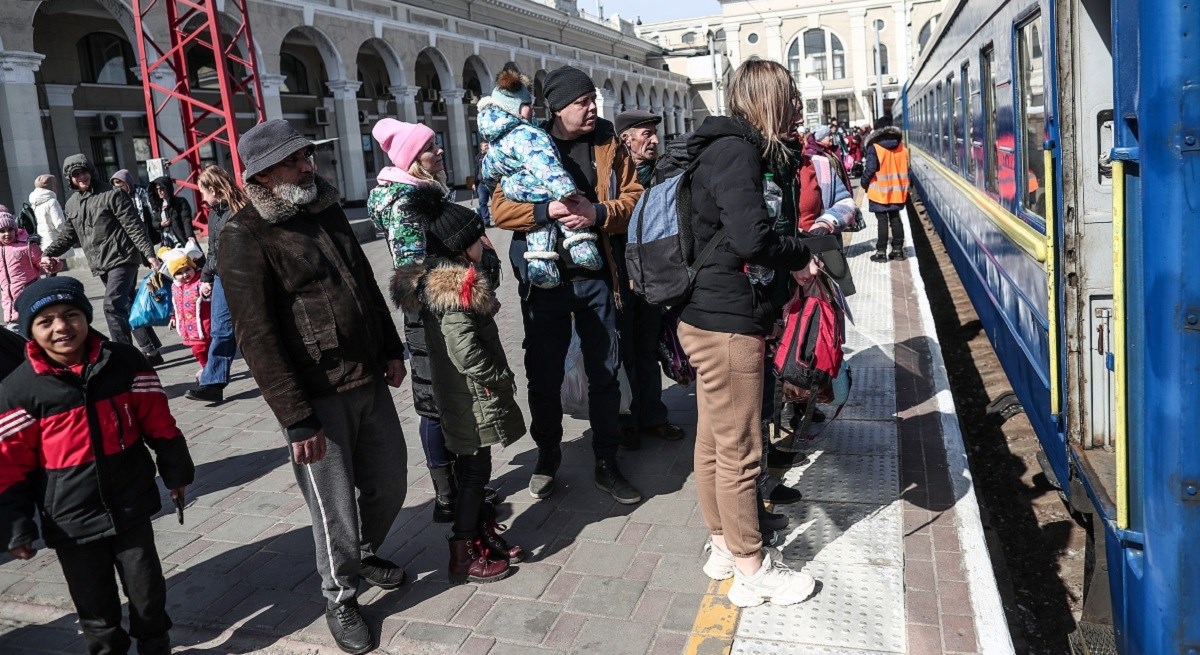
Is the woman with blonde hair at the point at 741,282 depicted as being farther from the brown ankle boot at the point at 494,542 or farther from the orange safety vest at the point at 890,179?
the orange safety vest at the point at 890,179

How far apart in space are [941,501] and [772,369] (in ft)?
3.80

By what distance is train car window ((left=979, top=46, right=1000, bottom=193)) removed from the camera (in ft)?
20.4

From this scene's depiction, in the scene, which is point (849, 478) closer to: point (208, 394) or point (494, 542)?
point (494, 542)

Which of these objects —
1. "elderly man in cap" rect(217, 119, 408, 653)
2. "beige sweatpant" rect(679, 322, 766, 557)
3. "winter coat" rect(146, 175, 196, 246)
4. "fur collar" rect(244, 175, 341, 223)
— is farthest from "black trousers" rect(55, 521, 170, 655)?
"winter coat" rect(146, 175, 196, 246)

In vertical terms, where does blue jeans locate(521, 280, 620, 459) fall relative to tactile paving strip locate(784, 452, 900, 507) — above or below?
above

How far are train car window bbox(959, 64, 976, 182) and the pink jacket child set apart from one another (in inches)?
288

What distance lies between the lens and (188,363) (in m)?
8.55

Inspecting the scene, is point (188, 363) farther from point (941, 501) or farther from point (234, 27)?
point (234, 27)

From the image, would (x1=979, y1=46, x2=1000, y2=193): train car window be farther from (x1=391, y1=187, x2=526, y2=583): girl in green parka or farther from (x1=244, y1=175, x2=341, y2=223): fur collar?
(x1=244, y1=175, x2=341, y2=223): fur collar

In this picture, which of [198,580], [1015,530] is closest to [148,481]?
[198,580]

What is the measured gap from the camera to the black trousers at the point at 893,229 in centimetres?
1107

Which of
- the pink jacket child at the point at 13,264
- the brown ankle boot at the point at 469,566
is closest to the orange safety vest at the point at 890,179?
the brown ankle boot at the point at 469,566

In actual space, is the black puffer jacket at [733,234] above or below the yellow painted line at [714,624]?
above

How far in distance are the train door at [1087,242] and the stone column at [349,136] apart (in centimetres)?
2551
